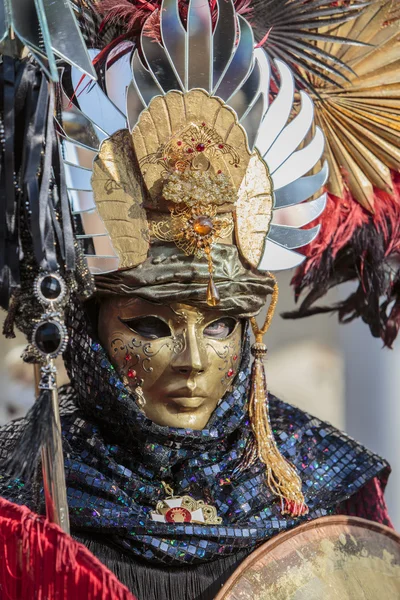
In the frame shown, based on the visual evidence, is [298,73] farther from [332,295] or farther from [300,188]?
[332,295]

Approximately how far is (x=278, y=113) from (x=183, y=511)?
3.39 feet

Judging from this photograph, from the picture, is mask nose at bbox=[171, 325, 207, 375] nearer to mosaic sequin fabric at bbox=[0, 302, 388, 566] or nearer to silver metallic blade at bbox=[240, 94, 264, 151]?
mosaic sequin fabric at bbox=[0, 302, 388, 566]

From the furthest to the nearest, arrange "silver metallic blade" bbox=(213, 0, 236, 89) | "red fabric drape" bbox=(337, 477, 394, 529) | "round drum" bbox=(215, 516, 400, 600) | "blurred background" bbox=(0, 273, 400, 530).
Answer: "blurred background" bbox=(0, 273, 400, 530) < "red fabric drape" bbox=(337, 477, 394, 529) < "silver metallic blade" bbox=(213, 0, 236, 89) < "round drum" bbox=(215, 516, 400, 600)

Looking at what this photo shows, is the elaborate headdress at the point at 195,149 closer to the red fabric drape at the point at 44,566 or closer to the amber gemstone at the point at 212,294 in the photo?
the amber gemstone at the point at 212,294

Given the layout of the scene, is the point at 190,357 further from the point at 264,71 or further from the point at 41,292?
the point at 264,71

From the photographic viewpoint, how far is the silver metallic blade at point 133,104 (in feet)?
7.96

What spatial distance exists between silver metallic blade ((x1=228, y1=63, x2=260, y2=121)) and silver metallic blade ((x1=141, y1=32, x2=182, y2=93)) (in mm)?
160

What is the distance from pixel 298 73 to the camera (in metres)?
2.81

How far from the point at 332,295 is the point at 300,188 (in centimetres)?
120

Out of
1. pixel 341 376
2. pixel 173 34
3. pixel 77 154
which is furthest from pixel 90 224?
pixel 341 376

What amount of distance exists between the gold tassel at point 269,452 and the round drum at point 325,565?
0.11 meters

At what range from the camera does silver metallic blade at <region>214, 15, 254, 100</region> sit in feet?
8.20

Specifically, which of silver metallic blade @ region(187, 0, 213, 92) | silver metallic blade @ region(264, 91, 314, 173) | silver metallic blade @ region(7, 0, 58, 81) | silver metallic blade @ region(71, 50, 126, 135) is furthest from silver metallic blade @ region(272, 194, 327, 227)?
silver metallic blade @ region(7, 0, 58, 81)

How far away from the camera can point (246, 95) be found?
2.54m
